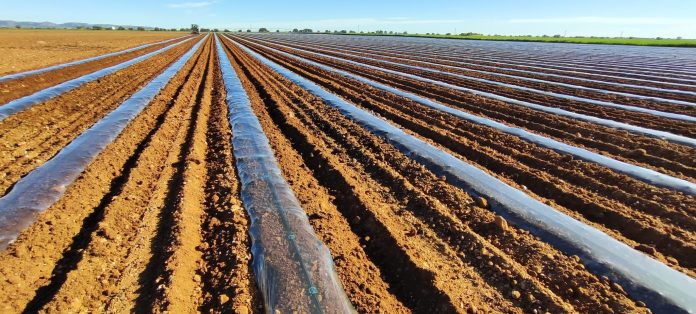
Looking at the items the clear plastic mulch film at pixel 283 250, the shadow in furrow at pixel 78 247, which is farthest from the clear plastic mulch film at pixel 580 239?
the shadow in furrow at pixel 78 247

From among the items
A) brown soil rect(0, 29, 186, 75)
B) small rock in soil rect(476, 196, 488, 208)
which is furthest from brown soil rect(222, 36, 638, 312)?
brown soil rect(0, 29, 186, 75)

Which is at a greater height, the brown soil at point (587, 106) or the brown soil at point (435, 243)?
the brown soil at point (587, 106)

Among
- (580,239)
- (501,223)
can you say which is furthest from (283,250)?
(580,239)

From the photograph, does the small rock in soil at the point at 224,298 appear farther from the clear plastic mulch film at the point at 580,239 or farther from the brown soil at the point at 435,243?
the clear plastic mulch film at the point at 580,239

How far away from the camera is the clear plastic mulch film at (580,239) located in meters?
3.15

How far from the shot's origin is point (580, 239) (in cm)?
389

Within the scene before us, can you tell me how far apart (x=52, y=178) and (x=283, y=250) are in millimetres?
3603

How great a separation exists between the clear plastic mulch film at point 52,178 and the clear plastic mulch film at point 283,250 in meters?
2.17

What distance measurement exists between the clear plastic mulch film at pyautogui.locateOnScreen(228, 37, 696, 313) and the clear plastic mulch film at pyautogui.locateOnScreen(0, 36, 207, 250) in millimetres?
4921

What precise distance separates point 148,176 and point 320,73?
487 inches

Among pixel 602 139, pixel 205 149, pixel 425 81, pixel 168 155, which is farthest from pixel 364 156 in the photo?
pixel 425 81

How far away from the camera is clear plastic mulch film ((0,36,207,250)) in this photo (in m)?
4.04

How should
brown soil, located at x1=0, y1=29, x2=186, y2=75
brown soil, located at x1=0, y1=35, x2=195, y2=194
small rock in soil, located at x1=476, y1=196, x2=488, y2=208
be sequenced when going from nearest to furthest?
small rock in soil, located at x1=476, y1=196, x2=488, y2=208 → brown soil, located at x1=0, y1=35, x2=195, y2=194 → brown soil, located at x1=0, y1=29, x2=186, y2=75

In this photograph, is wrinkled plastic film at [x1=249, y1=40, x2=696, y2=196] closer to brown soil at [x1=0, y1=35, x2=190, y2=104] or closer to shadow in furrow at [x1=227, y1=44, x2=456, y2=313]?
shadow in furrow at [x1=227, y1=44, x2=456, y2=313]
